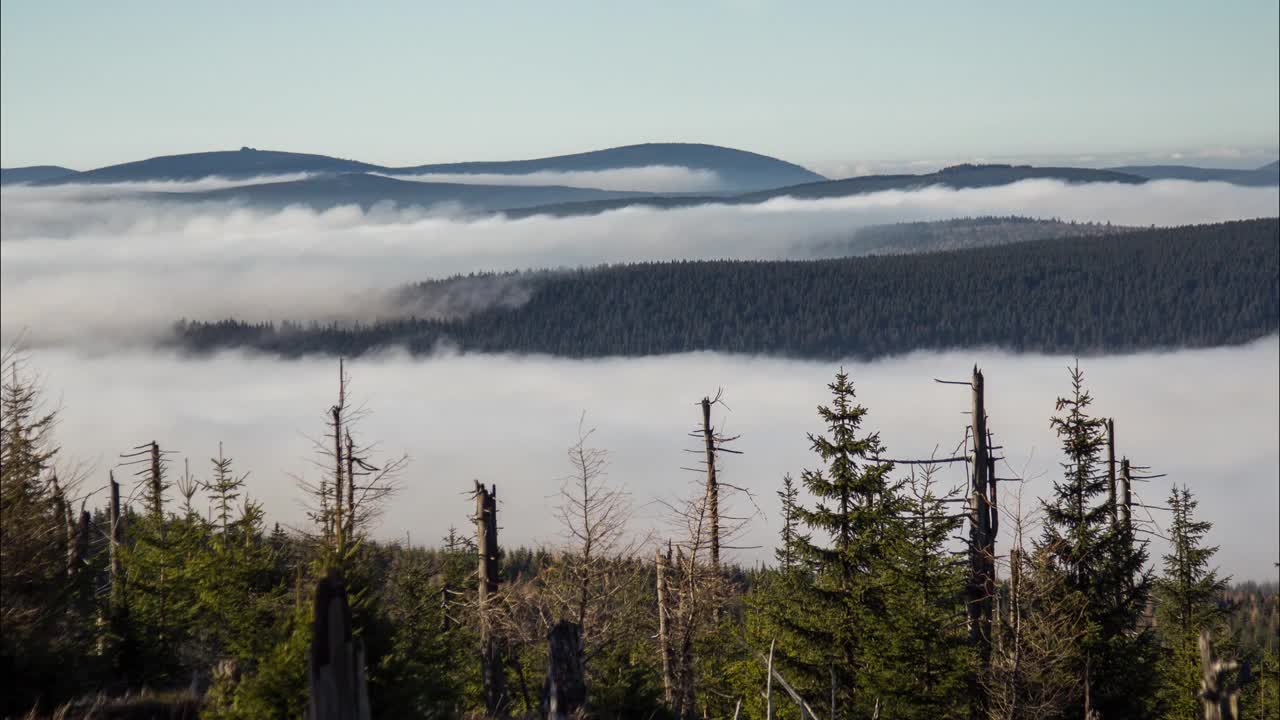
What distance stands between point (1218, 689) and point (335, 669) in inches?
174

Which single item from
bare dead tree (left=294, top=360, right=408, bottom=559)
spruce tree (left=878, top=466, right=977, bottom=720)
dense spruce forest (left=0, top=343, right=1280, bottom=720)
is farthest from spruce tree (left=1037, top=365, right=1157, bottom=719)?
bare dead tree (left=294, top=360, right=408, bottom=559)

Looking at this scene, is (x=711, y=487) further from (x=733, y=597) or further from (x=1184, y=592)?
(x=1184, y=592)

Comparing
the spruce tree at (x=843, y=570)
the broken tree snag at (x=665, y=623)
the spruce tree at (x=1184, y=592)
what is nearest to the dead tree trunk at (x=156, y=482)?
the broken tree snag at (x=665, y=623)

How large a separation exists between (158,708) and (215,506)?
18.9m

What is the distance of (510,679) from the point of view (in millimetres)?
34781

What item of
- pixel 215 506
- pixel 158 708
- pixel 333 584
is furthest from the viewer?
pixel 215 506

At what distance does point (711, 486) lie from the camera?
107 ft

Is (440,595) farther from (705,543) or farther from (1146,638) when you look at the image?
(1146,638)

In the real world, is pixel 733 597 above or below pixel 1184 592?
above

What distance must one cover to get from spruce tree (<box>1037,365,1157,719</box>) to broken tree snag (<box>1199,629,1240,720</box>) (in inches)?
720

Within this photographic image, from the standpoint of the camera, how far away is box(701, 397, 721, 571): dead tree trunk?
31.8 meters

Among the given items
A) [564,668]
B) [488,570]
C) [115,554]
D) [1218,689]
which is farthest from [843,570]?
[115,554]

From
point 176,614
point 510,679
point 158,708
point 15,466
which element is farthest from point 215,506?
point 158,708

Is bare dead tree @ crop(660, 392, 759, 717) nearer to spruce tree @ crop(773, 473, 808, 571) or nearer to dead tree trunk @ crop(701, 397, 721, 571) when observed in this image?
dead tree trunk @ crop(701, 397, 721, 571)
